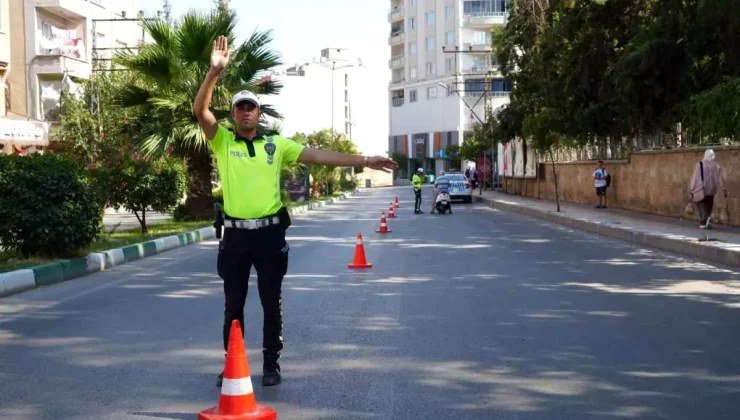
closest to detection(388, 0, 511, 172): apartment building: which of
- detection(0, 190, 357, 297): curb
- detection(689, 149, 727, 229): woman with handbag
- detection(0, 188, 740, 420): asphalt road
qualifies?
detection(689, 149, 727, 229): woman with handbag

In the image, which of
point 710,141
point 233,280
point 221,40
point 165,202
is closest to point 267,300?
point 233,280

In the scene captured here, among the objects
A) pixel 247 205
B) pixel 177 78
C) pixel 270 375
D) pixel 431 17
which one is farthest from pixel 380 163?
pixel 431 17

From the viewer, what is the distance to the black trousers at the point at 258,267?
19.4 feet

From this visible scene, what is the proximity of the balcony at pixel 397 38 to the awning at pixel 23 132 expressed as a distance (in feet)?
228

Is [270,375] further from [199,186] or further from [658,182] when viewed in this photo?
[658,182]

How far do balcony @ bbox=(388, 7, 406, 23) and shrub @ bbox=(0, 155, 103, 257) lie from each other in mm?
88288

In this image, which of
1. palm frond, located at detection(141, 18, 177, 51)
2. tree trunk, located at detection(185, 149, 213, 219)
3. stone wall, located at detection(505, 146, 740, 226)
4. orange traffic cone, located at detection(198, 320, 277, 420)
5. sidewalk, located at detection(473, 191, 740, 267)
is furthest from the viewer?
tree trunk, located at detection(185, 149, 213, 219)

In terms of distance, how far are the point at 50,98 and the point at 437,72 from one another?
60170 millimetres

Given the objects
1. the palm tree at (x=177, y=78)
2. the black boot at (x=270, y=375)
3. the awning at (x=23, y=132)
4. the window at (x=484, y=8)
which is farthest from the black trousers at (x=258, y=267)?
the window at (x=484, y=8)

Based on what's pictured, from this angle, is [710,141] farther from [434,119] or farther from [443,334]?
[434,119]

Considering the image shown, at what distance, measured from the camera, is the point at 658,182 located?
2623cm

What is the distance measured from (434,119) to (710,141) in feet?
237

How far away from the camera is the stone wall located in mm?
20594

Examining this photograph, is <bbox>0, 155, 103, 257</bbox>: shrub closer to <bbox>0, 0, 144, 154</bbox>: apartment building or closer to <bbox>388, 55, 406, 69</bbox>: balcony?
<bbox>0, 0, 144, 154</bbox>: apartment building
